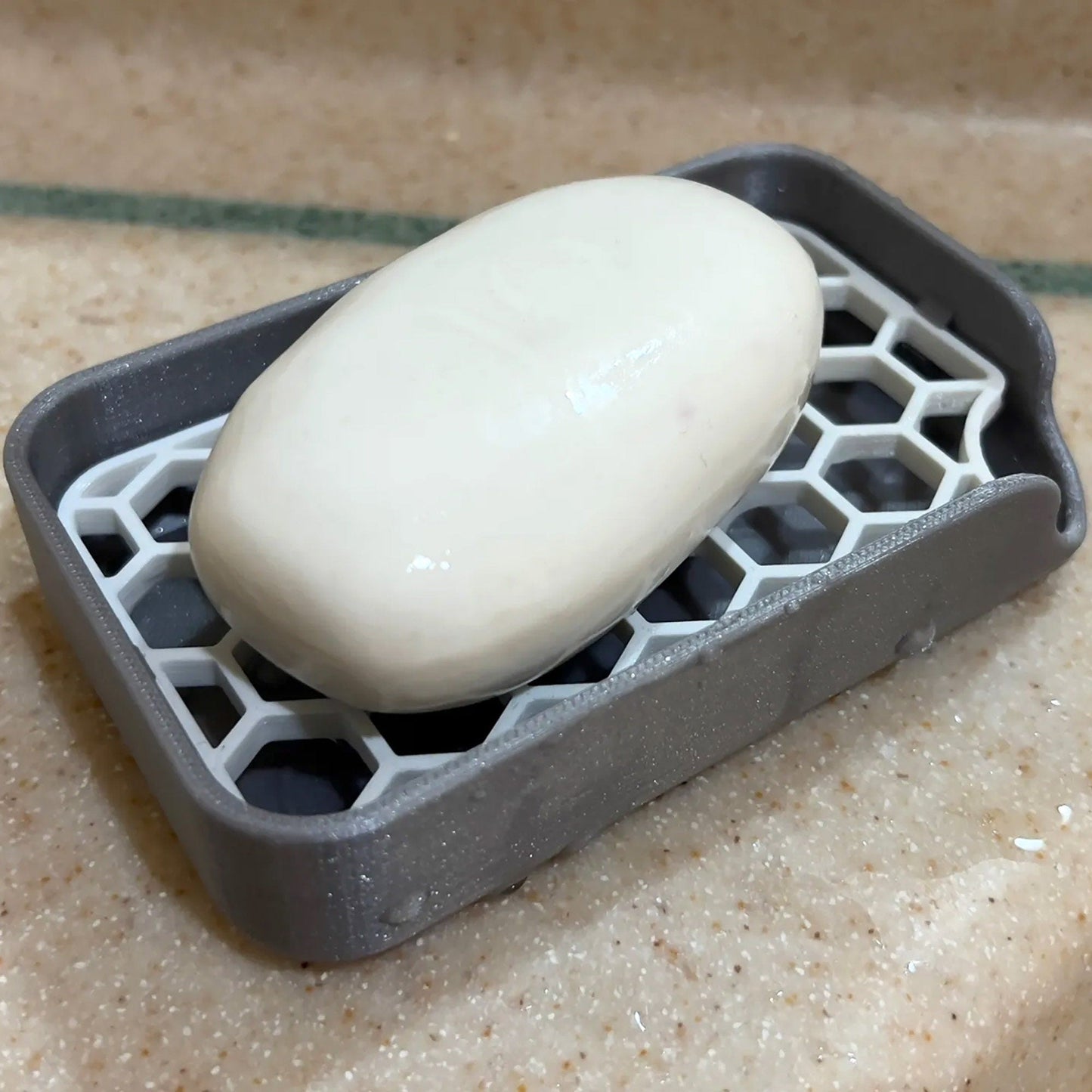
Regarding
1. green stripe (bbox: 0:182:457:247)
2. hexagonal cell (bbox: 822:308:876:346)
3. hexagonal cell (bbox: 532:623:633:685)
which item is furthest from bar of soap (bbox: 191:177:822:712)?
green stripe (bbox: 0:182:457:247)

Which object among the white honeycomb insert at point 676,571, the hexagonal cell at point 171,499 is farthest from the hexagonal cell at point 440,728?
the hexagonal cell at point 171,499

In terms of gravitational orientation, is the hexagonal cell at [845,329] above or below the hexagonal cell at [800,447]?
above

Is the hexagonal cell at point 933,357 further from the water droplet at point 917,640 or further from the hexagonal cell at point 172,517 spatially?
the hexagonal cell at point 172,517

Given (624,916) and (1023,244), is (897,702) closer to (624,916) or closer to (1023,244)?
(624,916)

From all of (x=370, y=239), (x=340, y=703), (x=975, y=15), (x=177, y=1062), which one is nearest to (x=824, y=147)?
(x=975, y=15)

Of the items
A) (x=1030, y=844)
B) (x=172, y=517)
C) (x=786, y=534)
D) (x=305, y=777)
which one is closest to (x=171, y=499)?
(x=172, y=517)

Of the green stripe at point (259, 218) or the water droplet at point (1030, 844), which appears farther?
the green stripe at point (259, 218)

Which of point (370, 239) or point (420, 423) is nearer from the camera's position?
point (420, 423)
